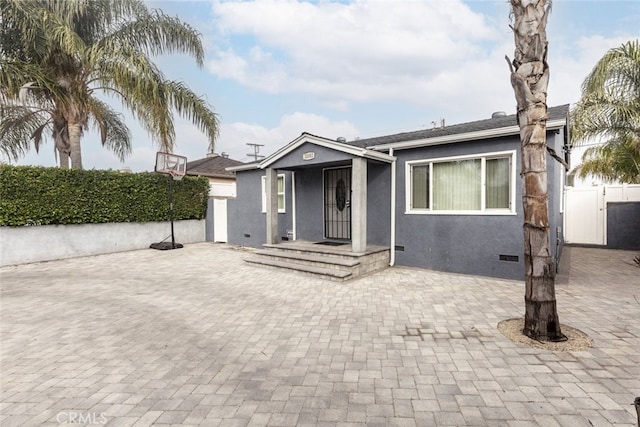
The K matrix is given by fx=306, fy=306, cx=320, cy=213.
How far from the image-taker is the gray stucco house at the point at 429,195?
6336 millimetres

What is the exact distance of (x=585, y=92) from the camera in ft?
25.4

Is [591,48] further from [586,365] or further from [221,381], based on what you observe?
[221,381]

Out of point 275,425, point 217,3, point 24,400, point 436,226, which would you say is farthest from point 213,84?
point 275,425

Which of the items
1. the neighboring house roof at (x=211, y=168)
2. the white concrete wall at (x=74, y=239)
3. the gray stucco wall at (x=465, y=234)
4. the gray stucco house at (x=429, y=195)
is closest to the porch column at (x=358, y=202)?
the gray stucco house at (x=429, y=195)

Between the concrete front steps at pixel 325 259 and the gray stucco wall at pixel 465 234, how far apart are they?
2.74 feet

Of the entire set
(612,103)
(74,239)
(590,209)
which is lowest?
(74,239)

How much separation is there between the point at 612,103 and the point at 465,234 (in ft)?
15.6

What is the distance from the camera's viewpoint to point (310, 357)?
3262 mm

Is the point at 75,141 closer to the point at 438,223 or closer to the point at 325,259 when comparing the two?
the point at 325,259

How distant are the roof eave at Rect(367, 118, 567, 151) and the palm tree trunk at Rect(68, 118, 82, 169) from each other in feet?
30.4

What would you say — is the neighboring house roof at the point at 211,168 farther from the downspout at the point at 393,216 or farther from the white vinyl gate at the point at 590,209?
the white vinyl gate at the point at 590,209

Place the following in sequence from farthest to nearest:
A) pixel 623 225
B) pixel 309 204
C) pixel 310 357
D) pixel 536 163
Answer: pixel 623 225
pixel 309 204
pixel 536 163
pixel 310 357

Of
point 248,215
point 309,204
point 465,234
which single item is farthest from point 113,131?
point 465,234

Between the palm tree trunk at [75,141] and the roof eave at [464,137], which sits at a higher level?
the palm tree trunk at [75,141]
